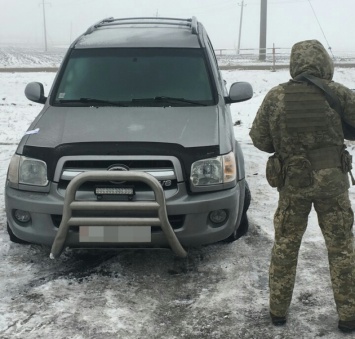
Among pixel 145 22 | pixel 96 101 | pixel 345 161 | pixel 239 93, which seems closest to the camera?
pixel 345 161

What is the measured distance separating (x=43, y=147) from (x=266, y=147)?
66.2 inches

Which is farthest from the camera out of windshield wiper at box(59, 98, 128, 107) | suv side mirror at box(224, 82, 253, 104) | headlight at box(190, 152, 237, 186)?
suv side mirror at box(224, 82, 253, 104)

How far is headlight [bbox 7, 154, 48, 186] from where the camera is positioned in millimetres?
3789

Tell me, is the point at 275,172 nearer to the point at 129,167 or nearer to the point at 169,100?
the point at 129,167

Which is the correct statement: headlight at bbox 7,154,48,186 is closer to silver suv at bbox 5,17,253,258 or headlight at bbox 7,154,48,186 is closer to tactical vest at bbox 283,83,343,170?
silver suv at bbox 5,17,253,258

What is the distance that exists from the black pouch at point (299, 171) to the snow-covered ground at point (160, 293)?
962 millimetres

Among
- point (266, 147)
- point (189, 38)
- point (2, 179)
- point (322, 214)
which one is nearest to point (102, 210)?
point (266, 147)

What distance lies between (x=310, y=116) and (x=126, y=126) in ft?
5.27

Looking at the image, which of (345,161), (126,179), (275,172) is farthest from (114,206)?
(345,161)

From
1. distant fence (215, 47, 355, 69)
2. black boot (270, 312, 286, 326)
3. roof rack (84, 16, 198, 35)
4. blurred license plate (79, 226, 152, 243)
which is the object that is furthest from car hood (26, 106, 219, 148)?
distant fence (215, 47, 355, 69)

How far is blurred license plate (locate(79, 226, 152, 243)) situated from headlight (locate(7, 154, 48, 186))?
1.67 ft

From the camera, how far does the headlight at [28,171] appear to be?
3.79 m

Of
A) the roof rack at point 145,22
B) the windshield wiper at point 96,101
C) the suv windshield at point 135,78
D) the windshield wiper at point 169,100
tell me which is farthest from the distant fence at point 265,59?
the windshield wiper at point 96,101

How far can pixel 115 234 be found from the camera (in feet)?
11.9
